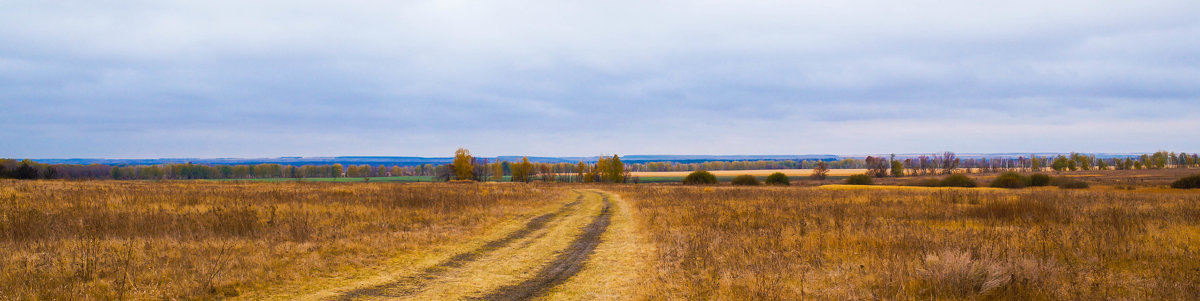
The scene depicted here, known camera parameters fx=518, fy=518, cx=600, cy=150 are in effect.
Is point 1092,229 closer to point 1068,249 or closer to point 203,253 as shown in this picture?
point 1068,249

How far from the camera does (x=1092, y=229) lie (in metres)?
13.0

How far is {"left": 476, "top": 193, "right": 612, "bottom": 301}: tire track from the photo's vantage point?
7813mm

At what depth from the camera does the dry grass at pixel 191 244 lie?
7895 millimetres

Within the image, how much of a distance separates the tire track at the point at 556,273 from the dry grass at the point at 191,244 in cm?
343

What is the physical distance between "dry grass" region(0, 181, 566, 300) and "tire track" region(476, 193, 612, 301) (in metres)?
3.43

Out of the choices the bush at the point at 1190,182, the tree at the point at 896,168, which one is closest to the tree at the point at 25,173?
the bush at the point at 1190,182

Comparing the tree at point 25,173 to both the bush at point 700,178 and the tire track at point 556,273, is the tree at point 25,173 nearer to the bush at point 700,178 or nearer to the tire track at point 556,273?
the tire track at point 556,273

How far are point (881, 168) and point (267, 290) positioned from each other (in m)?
165

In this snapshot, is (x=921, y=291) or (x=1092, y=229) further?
A: (x=1092, y=229)

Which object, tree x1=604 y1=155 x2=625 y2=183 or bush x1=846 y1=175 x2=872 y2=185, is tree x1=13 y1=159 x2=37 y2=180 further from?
bush x1=846 y1=175 x2=872 y2=185


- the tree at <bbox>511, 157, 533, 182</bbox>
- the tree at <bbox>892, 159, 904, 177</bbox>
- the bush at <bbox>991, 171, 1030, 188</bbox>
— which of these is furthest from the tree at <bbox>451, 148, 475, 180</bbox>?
the tree at <bbox>892, 159, 904, 177</bbox>

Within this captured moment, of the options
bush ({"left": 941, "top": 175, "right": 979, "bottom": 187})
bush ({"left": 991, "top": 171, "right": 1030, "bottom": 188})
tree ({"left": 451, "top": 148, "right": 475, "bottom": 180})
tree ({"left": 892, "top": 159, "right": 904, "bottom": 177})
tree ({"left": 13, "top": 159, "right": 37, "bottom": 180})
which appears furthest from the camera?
tree ({"left": 892, "top": 159, "right": 904, "bottom": 177})

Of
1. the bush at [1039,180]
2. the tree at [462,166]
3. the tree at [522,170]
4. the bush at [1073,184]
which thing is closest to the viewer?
the bush at [1073,184]

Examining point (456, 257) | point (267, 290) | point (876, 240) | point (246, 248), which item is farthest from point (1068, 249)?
A: point (246, 248)
